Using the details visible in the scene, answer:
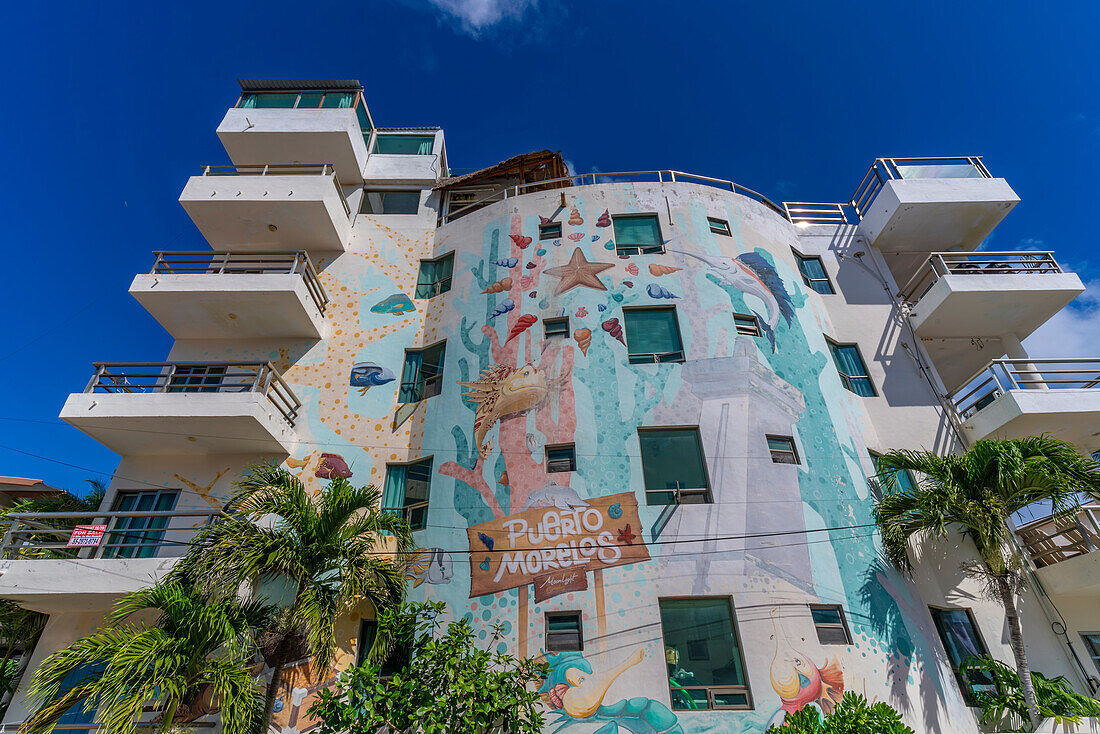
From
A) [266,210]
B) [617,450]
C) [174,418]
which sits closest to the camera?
[617,450]

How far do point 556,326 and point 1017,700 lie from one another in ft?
45.1

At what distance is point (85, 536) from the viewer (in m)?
14.3

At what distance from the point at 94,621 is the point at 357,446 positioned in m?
7.62

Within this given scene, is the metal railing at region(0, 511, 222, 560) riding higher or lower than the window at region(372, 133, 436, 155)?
lower

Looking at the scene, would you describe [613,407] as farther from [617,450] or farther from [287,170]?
[287,170]

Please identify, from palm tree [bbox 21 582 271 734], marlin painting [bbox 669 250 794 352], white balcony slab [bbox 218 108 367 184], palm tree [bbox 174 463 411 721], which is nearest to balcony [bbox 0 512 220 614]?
palm tree [bbox 174 463 411 721]

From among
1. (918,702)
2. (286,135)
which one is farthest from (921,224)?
(286,135)

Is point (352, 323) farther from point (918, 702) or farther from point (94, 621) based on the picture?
point (918, 702)

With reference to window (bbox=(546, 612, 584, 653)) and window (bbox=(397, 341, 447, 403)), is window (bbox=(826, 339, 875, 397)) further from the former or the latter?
window (bbox=(397, 341, 447, 403))

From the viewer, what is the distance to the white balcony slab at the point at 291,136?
2230cm

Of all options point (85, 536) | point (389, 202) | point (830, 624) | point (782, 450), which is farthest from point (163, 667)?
point (389, 202)

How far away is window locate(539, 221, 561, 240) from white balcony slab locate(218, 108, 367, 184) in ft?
28.7

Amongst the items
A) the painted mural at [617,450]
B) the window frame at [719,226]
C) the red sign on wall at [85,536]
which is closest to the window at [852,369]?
the painted mural at [617,450]

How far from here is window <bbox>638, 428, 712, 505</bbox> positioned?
564 inches
